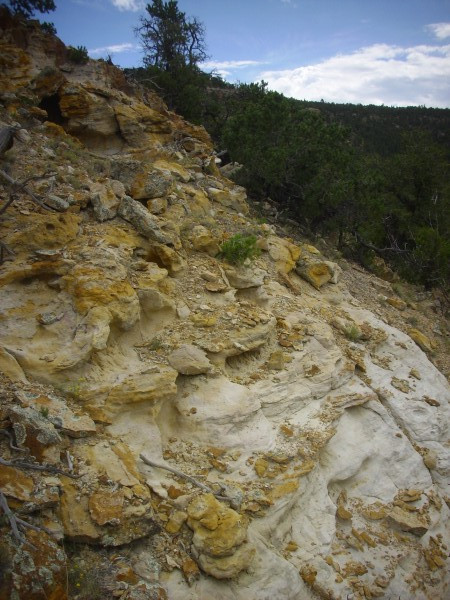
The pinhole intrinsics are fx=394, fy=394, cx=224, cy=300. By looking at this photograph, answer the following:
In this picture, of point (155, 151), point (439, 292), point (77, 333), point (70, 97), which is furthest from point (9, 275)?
point (439, 292)

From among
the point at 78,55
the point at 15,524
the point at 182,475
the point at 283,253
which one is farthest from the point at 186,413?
the point at 78,55

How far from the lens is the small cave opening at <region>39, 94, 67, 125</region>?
10688 millimetres

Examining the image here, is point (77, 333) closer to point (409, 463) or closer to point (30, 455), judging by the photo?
point (30, 455)

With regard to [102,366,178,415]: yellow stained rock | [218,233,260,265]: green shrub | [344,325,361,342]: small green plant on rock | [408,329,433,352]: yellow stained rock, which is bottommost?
[408,329,433,352]: yellow stained rock

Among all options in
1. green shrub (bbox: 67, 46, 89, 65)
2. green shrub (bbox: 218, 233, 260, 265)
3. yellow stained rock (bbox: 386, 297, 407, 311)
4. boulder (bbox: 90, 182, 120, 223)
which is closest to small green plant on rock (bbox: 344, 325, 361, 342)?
green shrub (bbox: 218, 233, 260, 265)

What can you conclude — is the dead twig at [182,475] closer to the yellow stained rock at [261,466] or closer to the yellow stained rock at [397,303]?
the yellow stained rock at [261,466]

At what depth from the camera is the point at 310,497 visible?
17.7ft

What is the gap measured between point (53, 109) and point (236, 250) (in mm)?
7125

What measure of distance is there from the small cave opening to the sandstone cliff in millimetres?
1224

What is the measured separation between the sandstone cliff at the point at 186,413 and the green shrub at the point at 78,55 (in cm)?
372

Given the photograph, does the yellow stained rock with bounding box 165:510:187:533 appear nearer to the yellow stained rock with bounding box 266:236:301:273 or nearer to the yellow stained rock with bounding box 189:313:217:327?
the yellow stained rock with bounding box 189:313:217:327

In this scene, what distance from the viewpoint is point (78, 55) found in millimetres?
12023

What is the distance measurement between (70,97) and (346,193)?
27.4 feet

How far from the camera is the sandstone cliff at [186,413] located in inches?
149
